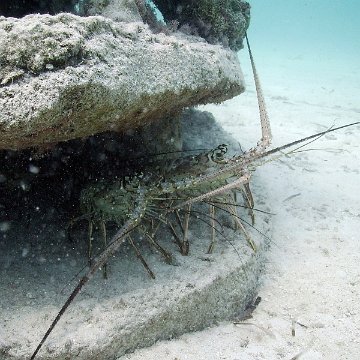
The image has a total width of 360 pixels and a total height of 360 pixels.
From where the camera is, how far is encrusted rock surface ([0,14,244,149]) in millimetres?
1951

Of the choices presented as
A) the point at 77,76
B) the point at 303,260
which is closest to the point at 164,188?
the point at 77,76

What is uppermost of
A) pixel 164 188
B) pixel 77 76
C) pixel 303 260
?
pixel 77 76

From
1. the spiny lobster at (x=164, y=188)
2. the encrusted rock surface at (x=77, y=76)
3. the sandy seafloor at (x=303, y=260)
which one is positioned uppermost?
the encrusted rock surface at (x=77, y=76)

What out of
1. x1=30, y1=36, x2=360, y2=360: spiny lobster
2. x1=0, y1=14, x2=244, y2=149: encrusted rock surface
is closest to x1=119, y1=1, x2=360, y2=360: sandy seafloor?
x1=30, y1=36, x2=360, y2=360: spiny lobster

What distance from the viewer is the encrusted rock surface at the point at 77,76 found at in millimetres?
1951

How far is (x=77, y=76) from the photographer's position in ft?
6.71

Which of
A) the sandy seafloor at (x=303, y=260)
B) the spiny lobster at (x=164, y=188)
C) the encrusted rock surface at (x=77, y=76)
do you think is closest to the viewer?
the encrusted rock surface at (x=77, y=76)

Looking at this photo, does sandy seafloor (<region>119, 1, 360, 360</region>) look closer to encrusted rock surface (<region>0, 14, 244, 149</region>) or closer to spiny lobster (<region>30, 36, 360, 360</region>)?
spiny lobster (<region>30, 36, 360, 360</region>)

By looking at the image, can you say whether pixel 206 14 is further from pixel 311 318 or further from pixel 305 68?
pixel 305 68

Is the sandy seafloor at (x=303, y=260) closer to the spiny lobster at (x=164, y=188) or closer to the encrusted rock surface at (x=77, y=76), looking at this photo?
the spiny lobster at (x=164, y=188)

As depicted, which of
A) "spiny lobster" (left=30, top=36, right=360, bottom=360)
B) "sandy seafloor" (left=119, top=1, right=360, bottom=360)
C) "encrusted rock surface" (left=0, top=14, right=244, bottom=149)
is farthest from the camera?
"spiny lobster" (left=30, top=36, right=360, bottom=360)

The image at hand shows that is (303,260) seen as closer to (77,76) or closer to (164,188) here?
(164,188)

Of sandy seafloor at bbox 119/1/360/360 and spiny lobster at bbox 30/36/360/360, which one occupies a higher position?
spiny lobster at bbox 30/36/360/360

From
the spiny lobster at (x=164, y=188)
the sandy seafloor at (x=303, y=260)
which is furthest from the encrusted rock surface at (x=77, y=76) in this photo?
the sandy seafloor at (x=303, y=260)
